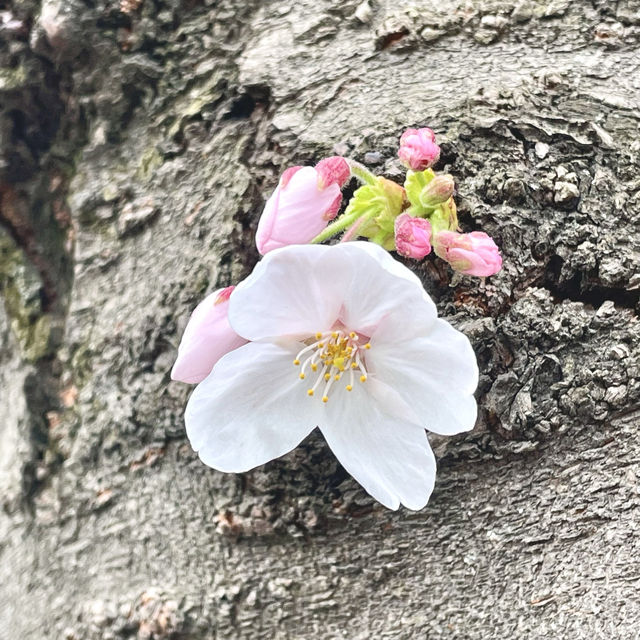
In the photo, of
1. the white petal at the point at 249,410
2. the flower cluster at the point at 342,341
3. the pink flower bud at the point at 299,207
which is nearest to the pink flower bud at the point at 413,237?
the flower cluster at the point at 342,341

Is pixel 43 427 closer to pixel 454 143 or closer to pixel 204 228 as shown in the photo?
pixel 204 228

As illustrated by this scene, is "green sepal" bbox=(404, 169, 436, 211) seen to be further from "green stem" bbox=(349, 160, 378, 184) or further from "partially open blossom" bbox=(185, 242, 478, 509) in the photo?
"partially open blossom" bbox=(185, 242, 478, 509)

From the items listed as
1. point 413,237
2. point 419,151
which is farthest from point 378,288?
point 419,151

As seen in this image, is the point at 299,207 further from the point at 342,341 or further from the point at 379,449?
the point at 379,449

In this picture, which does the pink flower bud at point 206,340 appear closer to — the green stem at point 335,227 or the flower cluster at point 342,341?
the flower cluster at point 342,341

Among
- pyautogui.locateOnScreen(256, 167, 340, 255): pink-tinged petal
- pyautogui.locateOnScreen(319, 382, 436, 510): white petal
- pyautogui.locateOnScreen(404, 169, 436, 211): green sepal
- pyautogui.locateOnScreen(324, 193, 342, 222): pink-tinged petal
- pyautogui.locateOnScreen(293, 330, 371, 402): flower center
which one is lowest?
pyautogui.locateOnScreen(319, 382, 436, 510): white petal

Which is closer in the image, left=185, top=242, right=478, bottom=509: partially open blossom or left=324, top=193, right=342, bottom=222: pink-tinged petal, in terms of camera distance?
left=185, top=242, right=478, bottom=509: partially open blossom

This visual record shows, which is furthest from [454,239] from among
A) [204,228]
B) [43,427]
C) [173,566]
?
[43,427]

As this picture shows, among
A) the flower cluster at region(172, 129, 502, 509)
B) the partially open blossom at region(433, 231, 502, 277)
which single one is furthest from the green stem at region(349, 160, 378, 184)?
the partially open blossom at region(433, 231, 502, 277)
